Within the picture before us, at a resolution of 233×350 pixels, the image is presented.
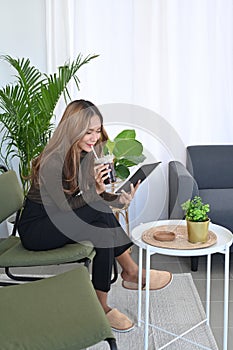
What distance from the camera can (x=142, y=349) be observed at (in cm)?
223

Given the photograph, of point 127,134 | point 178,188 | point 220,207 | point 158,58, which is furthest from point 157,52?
point 220,207

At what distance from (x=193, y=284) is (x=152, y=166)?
2.29 feet

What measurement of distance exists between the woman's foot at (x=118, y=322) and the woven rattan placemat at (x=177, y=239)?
0.44 metres

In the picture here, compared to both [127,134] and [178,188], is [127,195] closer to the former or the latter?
[178,188]

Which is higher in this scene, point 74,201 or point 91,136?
point 91,136

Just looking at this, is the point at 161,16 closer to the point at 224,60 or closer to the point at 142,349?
the point at 224,60

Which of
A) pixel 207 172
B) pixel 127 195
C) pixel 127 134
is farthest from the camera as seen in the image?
pixel 207 172

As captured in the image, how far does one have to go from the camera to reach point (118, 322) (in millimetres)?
2389

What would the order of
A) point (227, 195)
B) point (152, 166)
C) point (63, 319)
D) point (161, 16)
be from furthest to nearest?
point (161, 16)
point (227, 195)
point (152, 166)
point (63, 319)

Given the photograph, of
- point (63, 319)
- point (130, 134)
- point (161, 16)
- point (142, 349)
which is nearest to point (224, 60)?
point (161, 16)

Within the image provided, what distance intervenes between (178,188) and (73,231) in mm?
1076

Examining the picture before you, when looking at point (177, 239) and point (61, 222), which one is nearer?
point (177, 239)

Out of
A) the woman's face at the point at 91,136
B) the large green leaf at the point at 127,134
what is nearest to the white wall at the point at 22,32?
the large green leaf at the point at 127,134

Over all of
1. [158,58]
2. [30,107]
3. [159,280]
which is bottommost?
[159,280]
